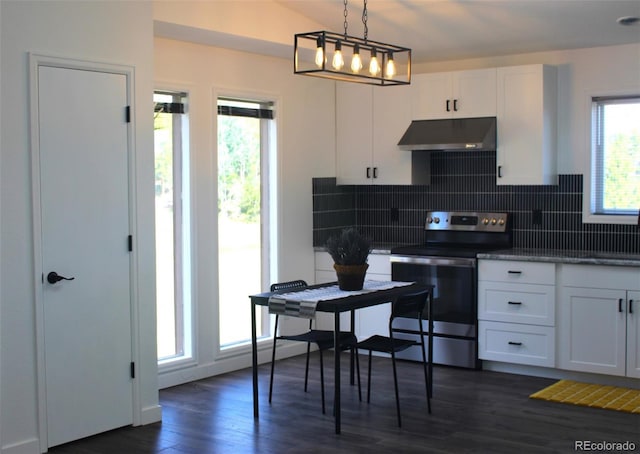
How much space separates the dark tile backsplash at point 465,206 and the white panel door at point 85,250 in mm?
2583

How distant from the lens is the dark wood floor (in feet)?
14.8

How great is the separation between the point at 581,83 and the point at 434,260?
1.79 m

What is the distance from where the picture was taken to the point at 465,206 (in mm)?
6980

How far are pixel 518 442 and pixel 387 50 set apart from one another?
2334mm

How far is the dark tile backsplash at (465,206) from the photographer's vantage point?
6.37m

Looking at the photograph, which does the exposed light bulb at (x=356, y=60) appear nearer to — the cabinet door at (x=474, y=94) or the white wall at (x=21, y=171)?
the white wall at (x=21, y=171)

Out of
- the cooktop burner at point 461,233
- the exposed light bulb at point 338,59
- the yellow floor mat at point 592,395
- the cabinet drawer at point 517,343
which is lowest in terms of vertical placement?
the yellow floor mat at point 592,395

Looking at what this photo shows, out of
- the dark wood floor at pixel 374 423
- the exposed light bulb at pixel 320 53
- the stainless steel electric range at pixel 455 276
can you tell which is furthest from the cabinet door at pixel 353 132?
the exposed light bulb at pixel 320 53

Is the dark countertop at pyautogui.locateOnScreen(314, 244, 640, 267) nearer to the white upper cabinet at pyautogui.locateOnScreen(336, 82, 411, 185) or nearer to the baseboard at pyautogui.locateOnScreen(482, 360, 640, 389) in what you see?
the baseboard at pyautogui.locateOnScreen(482, 360, 640, 389)

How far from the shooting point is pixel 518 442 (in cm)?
455

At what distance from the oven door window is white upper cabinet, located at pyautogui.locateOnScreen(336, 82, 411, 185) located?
0.89 m

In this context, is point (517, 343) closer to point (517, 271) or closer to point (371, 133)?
point (517, 271)

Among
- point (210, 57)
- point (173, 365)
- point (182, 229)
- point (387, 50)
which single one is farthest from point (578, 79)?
point (173, 365)

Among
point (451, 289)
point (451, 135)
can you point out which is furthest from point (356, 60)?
point (451, 289)
